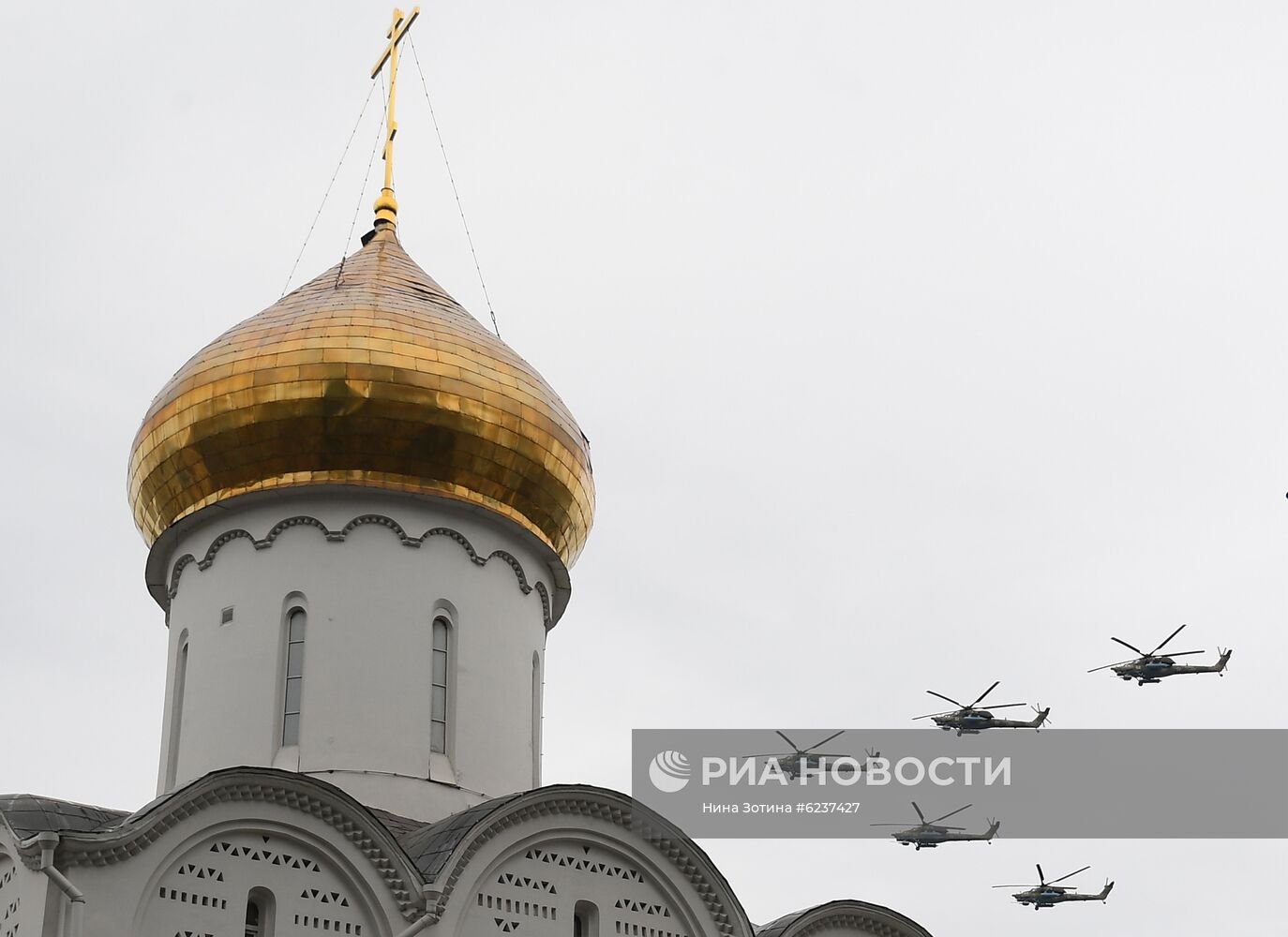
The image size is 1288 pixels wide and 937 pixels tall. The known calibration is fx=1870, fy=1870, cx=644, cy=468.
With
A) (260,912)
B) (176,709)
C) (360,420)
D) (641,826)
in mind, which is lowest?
(260,912)

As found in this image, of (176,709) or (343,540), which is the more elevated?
(343,540)

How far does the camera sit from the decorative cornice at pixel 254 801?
29.3 feet

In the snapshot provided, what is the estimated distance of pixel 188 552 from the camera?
1178 centimetres

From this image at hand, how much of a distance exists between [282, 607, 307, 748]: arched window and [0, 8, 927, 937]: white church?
16 mm

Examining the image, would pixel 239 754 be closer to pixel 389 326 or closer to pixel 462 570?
pixel 462 570

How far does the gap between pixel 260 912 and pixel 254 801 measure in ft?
1.84

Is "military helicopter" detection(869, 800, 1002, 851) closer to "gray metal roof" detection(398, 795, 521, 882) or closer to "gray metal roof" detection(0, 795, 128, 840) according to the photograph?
"gray metal roof" detection(398, 795, 521, 882)

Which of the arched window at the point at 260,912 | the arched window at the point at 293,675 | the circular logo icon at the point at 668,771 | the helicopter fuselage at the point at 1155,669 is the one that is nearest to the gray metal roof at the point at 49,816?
the arched window at the point at 260,912

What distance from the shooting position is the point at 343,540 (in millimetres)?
11398

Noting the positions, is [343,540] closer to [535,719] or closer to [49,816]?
[535,719]

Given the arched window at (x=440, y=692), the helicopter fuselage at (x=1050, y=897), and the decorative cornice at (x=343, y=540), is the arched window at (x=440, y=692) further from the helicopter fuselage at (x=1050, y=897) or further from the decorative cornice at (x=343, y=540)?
the helicopter fuselage at (x=1050, y=897)

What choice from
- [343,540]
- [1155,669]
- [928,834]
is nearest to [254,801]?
[343,540]

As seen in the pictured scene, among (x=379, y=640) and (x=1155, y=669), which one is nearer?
(x=379, y=640)

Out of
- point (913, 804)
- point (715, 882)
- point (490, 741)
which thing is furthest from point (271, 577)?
point (913, 804)
